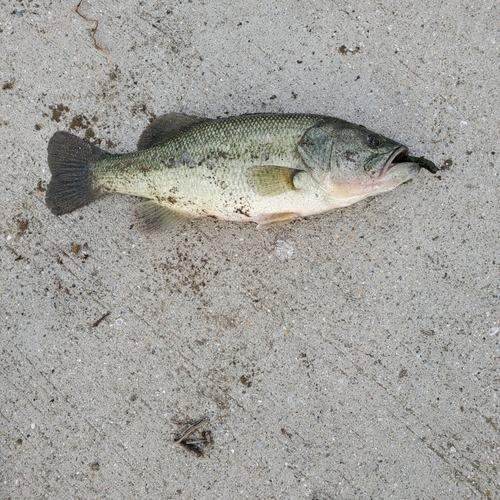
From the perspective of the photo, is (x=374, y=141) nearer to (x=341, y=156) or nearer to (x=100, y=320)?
(x=341, y=156)

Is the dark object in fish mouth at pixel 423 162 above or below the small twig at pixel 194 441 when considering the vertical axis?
above

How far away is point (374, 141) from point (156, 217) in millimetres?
1601

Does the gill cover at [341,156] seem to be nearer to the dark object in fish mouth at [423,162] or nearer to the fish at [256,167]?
the fish at [256,167]

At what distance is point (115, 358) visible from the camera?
347 centimetres

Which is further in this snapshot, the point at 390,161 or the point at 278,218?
the point at 278,218

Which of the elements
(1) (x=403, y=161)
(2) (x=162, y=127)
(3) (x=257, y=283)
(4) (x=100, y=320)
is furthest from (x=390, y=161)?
(4) (x=100, y=320)

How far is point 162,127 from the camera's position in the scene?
10.8 ft

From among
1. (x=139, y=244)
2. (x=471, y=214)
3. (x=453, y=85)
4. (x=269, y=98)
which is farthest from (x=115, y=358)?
(x=453, y=85)

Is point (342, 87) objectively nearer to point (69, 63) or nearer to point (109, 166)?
point (109, 166)

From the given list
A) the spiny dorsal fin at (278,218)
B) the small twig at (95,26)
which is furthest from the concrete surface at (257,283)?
the spiny dorsal fin at (278,218)

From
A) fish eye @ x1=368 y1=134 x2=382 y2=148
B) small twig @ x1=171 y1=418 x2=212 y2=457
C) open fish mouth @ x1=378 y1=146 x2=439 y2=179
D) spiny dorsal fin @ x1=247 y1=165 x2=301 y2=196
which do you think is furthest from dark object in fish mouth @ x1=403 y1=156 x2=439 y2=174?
small twig @ x1=171 y1=418 x2=212 y2=457

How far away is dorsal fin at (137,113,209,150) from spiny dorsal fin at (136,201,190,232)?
1.43 feet

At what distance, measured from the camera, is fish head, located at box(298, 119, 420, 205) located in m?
2.95

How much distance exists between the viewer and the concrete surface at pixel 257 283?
3318mm
